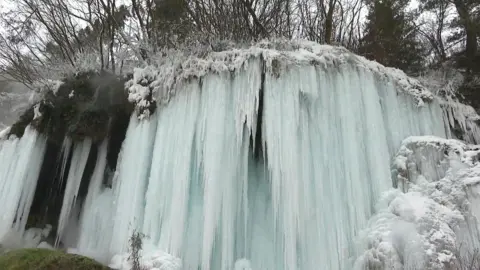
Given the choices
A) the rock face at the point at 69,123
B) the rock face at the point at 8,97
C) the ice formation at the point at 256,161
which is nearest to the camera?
the ice formation at the point at 256,161

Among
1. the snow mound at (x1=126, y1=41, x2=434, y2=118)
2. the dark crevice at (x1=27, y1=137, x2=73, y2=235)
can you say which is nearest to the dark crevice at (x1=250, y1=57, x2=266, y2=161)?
the snow mound at (x1=126, y1=41, x2=434, y2=118)

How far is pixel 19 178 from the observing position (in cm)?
827

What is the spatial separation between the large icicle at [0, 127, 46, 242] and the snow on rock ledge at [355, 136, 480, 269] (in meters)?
6.48

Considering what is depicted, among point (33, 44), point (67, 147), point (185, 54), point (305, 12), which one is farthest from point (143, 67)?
point (305, 12)

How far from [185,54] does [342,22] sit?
28.2 feet

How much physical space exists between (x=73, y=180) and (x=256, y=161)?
3850 mm

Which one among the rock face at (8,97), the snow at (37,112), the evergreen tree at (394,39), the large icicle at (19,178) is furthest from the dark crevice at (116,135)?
the evergreen tree at (394,39)

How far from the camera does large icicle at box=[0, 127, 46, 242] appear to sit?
26.7ft

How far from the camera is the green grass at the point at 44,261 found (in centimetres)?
567

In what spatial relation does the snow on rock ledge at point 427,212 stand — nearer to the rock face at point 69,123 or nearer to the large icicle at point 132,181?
the large icicle at point 132,181

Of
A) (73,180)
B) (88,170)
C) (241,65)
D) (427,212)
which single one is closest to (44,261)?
(73,180)

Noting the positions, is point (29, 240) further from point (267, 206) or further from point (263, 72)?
point (263, 72)

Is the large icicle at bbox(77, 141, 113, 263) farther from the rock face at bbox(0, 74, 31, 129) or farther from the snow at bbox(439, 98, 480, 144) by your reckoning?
the snow at bbox(439, 98, 480, 144)

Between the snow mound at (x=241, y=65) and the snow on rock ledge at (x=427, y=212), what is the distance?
1540 millimetres
